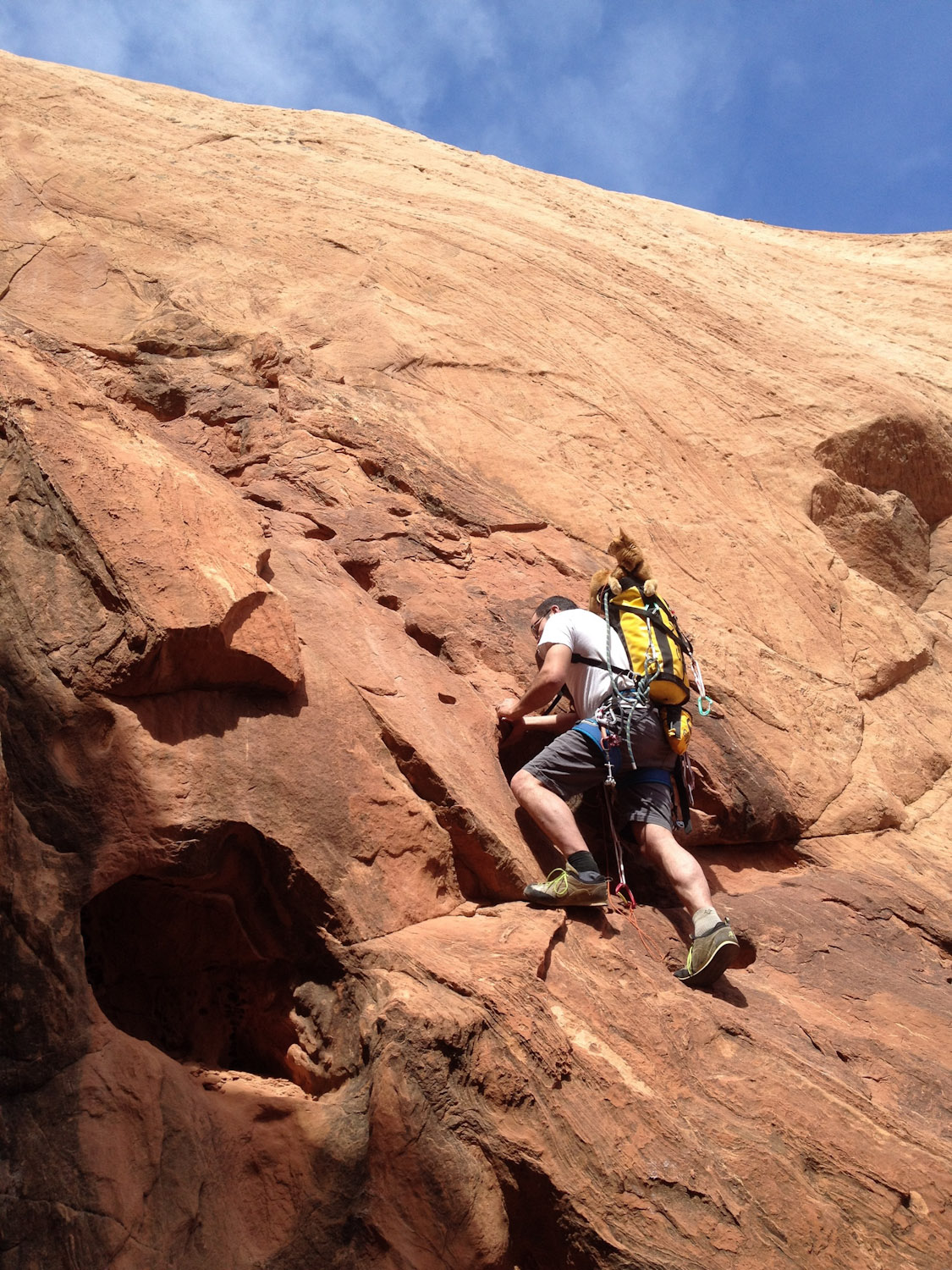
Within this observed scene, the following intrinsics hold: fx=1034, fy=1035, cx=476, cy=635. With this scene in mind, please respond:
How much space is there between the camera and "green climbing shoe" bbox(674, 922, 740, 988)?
4434mm

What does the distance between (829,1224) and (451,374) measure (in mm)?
5755

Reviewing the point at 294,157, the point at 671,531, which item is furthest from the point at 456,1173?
the point at 294,157

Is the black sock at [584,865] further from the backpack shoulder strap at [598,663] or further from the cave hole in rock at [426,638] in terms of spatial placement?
the cave hole in rock at [426,638]

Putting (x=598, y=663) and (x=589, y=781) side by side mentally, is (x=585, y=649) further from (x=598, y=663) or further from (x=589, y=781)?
(x=589, y=781)

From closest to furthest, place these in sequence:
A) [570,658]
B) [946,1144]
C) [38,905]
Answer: [38,905]
[946,1144]
[570,658]

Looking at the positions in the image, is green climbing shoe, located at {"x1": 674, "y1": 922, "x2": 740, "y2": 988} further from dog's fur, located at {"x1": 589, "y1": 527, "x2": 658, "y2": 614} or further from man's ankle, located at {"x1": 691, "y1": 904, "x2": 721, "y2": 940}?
dog's fur, located at {"x1": 589, "y1": 527, "x2": 658, "y2": 614}

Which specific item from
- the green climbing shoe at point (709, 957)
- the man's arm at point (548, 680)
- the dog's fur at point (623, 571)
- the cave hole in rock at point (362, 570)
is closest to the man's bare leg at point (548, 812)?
the man's arm at point (548, 680)

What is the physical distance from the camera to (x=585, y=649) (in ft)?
17.3

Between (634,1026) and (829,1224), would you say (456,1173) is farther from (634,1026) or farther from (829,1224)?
(829,1224)

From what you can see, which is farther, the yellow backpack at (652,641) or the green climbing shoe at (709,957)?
the yellow backpack at (652,641)

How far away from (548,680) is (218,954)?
199 cm

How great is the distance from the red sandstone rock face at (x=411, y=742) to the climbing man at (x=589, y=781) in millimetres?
177

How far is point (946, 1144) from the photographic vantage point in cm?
403

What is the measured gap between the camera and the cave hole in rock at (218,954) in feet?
13.6
